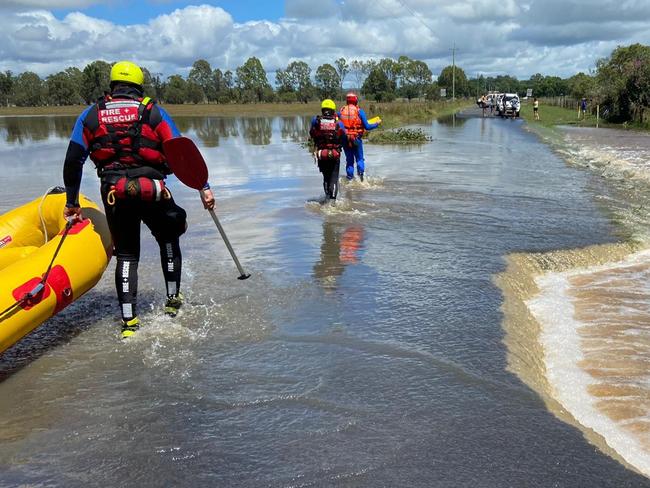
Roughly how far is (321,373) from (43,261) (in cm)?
215

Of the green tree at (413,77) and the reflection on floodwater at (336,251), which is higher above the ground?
the green tree at (413,77)

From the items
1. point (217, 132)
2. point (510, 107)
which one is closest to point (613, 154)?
point (217, 132)

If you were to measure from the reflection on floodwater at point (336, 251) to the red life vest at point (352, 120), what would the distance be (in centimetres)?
356

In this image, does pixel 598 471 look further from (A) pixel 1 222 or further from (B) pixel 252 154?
(B) pixel 252 154

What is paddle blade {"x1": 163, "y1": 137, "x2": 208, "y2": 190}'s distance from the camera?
4297 millimetres

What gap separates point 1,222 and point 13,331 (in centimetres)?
172

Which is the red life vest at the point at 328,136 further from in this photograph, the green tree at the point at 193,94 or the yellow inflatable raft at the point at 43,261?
the green tree at the point at 193,94

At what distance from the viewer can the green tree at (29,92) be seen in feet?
359

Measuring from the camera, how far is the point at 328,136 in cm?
932

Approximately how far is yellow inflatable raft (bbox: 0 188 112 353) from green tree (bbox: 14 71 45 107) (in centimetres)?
11878

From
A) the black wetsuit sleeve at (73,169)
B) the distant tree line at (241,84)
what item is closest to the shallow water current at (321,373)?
the black wetsuit sleeve at (73,169)

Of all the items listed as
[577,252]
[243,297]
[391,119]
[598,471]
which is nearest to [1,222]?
[243,297]

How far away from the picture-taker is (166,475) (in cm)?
278

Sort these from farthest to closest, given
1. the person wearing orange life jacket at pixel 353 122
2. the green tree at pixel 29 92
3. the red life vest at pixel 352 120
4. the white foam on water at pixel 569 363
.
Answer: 1. the green tree at pixel 29 92
2. the red life vest at pixel 352 120
3. the person wearing orange life jacket at pixel 353 122
4. the white foam on water at pixel 569 363
